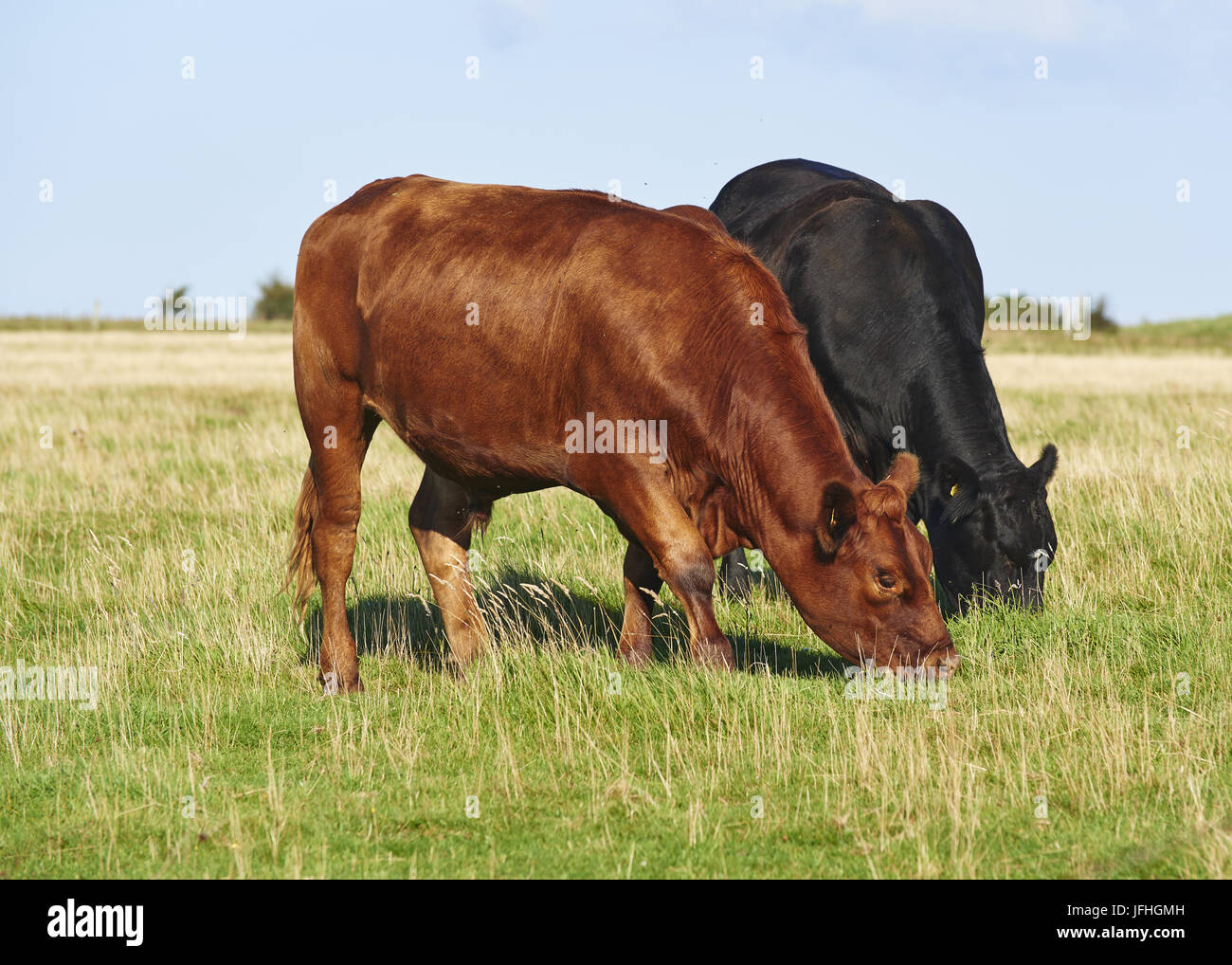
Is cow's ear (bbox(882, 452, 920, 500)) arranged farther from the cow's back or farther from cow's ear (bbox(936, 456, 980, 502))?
cow's ear (bbox(936, 456, 980, 502))

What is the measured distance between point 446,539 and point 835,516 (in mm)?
2788

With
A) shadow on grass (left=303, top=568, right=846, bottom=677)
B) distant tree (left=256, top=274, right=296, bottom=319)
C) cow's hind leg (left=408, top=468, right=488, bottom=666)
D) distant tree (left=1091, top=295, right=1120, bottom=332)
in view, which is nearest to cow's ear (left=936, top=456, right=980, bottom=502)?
shadow on grass (left=303, top=568, right=846, bottom=677)

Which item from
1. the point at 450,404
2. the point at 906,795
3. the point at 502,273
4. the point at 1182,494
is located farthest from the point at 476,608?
the point at 1182,494

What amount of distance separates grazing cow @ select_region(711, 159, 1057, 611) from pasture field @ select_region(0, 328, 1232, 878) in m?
0.51

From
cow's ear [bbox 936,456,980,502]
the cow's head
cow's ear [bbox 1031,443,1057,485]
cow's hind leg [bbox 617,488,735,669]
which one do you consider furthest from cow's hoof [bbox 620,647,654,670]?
cow's ear [bbox 1031,443,1057,485]

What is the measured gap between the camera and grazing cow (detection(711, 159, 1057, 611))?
689cm

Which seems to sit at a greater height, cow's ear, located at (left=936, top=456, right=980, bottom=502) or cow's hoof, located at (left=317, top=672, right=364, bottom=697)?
cow's ear, located at (left=936, top=456, right=980, bottom=502)

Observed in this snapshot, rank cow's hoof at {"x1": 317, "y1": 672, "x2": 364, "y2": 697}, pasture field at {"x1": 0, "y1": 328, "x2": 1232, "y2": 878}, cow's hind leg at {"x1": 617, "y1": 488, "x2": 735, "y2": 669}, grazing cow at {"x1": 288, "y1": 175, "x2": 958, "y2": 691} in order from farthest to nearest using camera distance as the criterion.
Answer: cow's hoof at {"x1": 317, "y1": 672, "x2": 364, "y2": 697} < cow's hind leg at {"x1": 617, "y1": 488, "x2": 735, "y2": 669} < grazing cow at {"x1": 288, "y1": 175, "x2": 958, "y2": 691} < pasture field at {"x1": 0, "y1": 328, "x2": 1232, "y2": 878}

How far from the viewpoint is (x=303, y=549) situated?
730 centimetres

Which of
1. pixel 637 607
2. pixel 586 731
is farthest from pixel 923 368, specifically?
pixel 586 731

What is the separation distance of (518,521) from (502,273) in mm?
4082

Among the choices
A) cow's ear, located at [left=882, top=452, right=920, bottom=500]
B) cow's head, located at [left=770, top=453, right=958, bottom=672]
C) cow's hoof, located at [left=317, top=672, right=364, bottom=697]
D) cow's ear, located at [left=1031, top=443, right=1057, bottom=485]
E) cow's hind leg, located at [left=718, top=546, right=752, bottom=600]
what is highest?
cow's ear, located at [left=882, top=452, right=920, bottom=500]

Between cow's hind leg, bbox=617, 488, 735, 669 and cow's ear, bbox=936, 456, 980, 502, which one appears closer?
cow's hind leg, bbox=617, 488, 735, 669

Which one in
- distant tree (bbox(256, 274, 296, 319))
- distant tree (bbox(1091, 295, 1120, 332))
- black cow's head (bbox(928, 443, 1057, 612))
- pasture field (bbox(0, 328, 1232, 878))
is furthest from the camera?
distant tree (bbox(256, 274, 296, 319))
